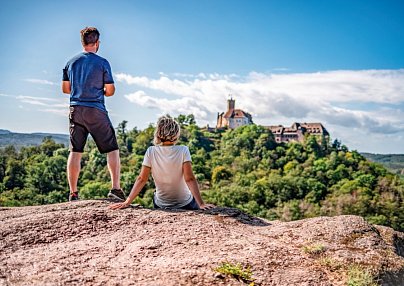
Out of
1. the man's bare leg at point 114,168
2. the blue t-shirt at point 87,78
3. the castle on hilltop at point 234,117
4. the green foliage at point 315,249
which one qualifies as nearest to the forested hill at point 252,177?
the castle on hilltop at point 234,117

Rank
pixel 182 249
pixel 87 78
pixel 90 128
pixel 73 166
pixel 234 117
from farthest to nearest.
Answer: pixel 234 117, pixel 73 166, pixel 90 128, pixel 87 78, pixel 182 249

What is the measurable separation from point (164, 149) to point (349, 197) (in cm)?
5456

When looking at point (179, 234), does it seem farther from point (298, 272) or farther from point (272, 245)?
point (298, 272)

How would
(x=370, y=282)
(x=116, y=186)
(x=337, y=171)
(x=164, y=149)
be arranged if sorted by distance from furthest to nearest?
1. (x=337, y=171)
2. (x=116, y=186)
3. (x=164, y=149)
4. (x=370, y=282)

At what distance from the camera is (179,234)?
3965 millimetres

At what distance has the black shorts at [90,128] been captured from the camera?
549 centimetres

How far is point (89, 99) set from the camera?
5469mm

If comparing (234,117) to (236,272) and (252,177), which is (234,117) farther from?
(236,272)

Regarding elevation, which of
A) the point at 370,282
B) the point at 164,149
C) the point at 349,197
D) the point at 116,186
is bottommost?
the point at 349,197

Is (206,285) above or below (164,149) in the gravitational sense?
below

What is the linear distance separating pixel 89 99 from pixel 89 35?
79 cm

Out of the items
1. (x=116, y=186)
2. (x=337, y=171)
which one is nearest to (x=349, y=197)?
(x=337, y=171)

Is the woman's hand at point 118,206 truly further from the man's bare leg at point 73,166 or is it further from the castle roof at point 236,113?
the castle roof at point 236,113

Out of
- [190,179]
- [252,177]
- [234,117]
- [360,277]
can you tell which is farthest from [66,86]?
[234,117]
